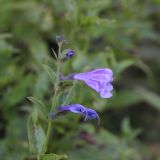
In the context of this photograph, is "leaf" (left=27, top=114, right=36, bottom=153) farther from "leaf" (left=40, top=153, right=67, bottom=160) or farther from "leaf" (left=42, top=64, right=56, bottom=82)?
"leaf" (left=42, top=64, right=56, bottom=82)

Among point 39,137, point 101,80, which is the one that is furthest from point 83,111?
point 39,137

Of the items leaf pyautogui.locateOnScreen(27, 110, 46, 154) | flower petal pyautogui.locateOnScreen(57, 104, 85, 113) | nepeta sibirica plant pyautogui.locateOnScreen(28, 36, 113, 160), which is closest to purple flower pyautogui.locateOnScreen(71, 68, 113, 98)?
nepeta sibirica plant pyautogui.locateOnScreen(28, 36, 113, 160)

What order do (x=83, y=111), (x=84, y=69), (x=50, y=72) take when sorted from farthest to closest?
(x=84, y=69) → (x=50, y=72) → (x=83, y=111)

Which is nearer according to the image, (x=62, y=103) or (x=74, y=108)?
(x=74, y=108)

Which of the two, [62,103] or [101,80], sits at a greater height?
[101,80]

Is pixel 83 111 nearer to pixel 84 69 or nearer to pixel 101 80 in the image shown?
pixel 101 80

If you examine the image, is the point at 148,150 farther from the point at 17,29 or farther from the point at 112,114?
the point at 17,29

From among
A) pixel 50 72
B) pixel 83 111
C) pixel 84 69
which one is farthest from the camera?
pixel 84 69

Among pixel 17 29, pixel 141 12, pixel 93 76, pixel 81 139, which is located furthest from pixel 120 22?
pixel 93 76
